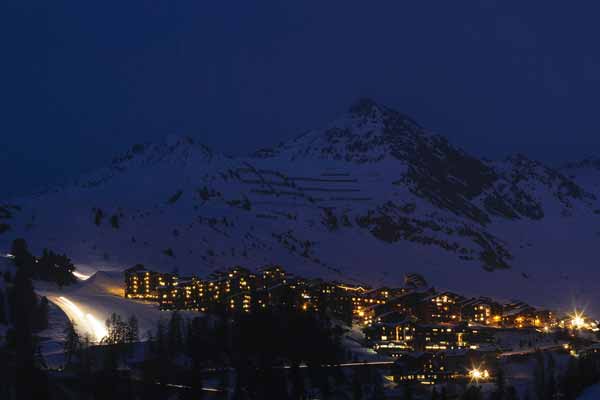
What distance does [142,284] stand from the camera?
124 m

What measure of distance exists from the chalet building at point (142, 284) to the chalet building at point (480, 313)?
161 feet

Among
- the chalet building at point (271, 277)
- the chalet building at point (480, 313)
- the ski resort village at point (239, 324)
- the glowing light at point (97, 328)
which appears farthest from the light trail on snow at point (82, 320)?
the chalet building at point (480, 313)

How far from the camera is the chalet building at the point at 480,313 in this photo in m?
137

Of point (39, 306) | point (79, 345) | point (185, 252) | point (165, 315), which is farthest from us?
point (185, 252)

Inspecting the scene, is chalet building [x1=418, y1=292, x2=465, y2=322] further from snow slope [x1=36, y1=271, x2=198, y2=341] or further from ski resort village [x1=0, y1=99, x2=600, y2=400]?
snow slope [x1=36, y1=271, x2=198, y2=341]

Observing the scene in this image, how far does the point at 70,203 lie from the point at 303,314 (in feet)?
315

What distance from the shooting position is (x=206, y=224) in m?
188

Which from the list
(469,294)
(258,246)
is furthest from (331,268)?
(469,294)

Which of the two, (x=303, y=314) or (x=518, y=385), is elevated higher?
(x=303, y=314)

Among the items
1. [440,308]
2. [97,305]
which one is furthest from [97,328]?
[440,308]

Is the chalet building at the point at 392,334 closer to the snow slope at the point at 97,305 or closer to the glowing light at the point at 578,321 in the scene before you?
the snow slope at the point at 97,305

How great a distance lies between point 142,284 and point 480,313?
5718 cm

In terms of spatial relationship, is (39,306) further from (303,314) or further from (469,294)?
(469,294)

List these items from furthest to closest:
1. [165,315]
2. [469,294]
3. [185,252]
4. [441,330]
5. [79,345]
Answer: [469,294] < [185,252] < [441,330] < [165,315] < [79,345]
